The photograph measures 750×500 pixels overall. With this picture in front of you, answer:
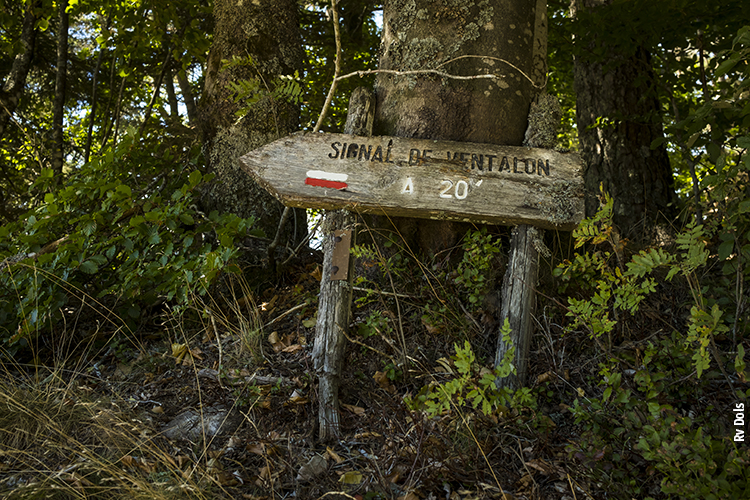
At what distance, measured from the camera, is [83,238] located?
3.18 m

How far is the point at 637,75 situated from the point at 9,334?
569 cm

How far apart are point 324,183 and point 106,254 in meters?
1.65

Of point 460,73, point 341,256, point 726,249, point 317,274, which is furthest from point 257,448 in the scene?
point 726,249

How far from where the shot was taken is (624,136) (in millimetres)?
4957

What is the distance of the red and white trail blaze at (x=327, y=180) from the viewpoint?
2.52 m

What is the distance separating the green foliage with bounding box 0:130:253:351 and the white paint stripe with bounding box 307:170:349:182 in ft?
2.41

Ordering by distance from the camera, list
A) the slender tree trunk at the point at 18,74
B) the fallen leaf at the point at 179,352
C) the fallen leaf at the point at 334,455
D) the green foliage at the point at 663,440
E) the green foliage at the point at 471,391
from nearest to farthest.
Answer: the green foliage at the point at 663,440 → the green foliage at the point at 471,391 → the fallen leaf at the point at 334,455 → the fallen leaf at the point at 179,352 → the slender tree trunk at the point at 18,74

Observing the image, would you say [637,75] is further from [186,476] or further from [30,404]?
[30,404]

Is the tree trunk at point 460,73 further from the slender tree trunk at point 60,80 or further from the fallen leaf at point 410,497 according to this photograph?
the slender tree trunk at point 60,80

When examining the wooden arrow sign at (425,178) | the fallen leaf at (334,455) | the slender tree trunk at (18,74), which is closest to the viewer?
the fallen leaf at (334,455)

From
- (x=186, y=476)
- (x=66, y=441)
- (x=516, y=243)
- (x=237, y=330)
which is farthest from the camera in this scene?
(x=237, y=330)

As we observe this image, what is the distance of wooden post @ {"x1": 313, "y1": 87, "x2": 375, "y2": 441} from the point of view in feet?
8.32

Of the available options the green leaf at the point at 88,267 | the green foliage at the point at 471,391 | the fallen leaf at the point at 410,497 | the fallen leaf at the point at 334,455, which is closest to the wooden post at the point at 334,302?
the fallen leaf at the point at 334,455

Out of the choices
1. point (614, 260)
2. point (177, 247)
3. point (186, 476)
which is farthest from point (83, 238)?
point (614, 260)
